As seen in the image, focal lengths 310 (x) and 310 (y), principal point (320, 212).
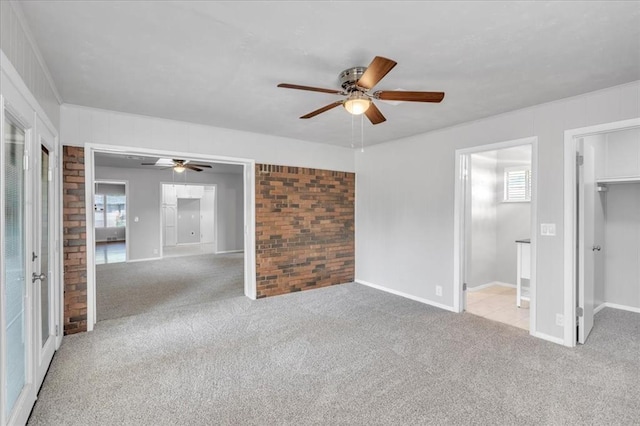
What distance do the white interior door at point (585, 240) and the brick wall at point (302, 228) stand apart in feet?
10.4

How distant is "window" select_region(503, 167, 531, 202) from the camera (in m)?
5.03

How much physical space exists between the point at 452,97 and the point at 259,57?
1.88m

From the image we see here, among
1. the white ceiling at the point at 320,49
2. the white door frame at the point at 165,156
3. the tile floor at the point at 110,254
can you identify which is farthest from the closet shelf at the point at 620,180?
the tile floor at the point at 110,254

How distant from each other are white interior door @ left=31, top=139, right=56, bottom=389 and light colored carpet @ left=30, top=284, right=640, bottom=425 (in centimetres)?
18

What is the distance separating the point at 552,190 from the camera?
10.3 feet

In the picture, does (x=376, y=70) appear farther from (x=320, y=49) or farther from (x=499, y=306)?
(x=499, y=306)

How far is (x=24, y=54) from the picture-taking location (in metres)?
1.90

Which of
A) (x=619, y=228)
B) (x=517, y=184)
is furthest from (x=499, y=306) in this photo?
(x=517, y=184)

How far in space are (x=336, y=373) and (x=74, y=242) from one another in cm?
304

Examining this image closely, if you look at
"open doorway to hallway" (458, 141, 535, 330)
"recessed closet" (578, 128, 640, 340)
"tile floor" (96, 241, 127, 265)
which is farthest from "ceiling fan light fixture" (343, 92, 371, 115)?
"tile floor" (96, 241, 127, 265)

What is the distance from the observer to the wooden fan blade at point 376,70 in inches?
71.4

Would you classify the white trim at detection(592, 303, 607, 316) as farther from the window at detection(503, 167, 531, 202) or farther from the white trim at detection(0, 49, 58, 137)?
the white trim at detection(0, 49, 58, 137)

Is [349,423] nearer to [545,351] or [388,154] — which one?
[545,351]

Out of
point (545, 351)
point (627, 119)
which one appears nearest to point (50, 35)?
point (627, 119)
